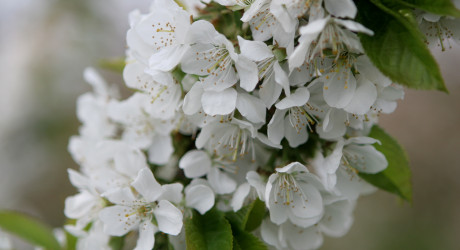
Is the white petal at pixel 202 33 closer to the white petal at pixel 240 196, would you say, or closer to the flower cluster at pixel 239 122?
the flower cluster at pixel 239 122

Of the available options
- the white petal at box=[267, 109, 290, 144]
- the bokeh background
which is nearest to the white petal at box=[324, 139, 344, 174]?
the white petal at box=[267, 109, 290, 144]

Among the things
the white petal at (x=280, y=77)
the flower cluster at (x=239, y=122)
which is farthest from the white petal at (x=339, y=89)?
the white petal at (x=280, y=77)

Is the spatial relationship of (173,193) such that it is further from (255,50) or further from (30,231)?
(30,231)

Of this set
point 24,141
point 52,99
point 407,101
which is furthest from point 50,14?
point 407,101

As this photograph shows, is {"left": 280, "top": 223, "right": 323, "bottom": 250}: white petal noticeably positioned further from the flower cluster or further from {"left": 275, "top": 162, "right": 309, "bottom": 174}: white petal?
{"left": 275, "top": 162, "right": 309, "bottom": 174}: white petal

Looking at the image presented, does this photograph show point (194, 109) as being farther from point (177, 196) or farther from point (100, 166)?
point (100, 166)
